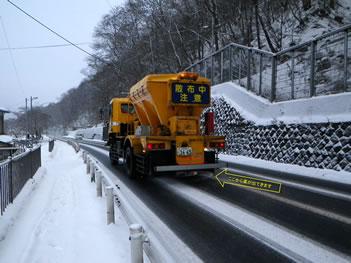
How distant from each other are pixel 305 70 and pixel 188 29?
15132 millimetres

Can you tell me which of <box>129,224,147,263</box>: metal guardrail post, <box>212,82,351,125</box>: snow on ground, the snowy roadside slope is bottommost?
the snowy roadside slope

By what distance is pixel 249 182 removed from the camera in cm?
708

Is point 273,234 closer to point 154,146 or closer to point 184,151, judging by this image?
point 184,151

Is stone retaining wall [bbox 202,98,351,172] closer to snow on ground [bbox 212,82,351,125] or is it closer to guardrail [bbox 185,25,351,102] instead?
snow on ground [bbox 212,82,351,125]

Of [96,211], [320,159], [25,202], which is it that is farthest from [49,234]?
[320,159]

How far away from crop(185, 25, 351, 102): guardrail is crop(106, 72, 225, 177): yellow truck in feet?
17.5

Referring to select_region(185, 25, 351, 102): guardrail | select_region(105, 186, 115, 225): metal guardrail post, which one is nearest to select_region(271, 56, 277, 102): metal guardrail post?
select_region(185, 25, 351, 102): guardrail

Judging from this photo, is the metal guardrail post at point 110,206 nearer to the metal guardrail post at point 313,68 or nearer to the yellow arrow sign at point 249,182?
the yellow arrow sign at point 249,182

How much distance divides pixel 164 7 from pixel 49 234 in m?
27.1

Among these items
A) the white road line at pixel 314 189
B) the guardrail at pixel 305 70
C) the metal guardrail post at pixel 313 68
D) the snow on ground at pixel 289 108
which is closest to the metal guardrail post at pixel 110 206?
the white road line at pixel 314 189

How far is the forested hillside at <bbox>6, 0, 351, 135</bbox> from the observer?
2033cm

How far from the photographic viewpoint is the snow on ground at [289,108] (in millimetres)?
8281

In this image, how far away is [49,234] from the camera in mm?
4035

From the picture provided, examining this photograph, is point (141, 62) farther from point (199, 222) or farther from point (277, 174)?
point (199, 222)
